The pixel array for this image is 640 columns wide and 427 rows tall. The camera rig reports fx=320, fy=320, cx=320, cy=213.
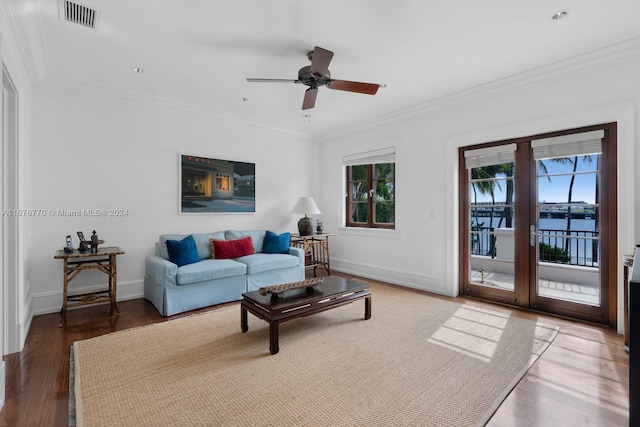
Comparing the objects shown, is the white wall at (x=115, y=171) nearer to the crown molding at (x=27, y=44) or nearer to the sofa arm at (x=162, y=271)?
the crown molding at (x=27, y=44)

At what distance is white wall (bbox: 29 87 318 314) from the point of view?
3.61 metres

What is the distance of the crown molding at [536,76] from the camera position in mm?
2957

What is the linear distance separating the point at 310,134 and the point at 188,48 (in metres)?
3.38

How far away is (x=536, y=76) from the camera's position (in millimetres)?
3457

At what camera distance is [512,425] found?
178cm

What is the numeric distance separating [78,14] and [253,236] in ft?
10.6

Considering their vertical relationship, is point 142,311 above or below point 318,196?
below

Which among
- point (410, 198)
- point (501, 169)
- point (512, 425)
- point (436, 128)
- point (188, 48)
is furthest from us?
point (410, 198)

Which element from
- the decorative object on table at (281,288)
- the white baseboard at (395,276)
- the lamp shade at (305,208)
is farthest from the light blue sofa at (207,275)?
the white baseboard at (395,276)

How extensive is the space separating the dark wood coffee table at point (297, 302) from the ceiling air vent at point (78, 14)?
101 inches

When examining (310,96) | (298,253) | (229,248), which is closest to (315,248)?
(298,253)

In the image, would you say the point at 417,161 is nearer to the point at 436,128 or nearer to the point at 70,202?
the point at 436,128

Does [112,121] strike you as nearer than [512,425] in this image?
No

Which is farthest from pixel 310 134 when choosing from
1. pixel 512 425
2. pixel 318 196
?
pixel 512 425
